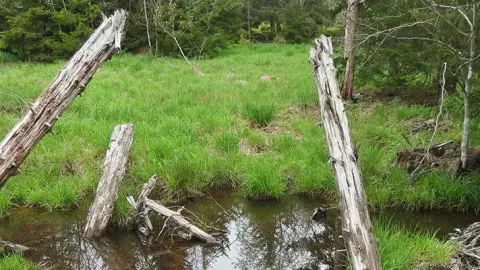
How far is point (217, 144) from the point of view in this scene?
773 centimetres

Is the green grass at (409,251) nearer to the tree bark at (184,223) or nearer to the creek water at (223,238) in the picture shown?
the creek water at (223,238)

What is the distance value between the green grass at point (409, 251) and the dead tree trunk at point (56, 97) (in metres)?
3.37

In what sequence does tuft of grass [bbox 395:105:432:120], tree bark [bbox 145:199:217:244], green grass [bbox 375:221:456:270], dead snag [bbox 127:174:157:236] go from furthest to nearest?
tuft of grass [bbox 395:105:432:120] → dead snag [bbox 127:174:157:236] → tree bark [bbox 145:199:217:244] → green grass [bbox 375:221:456:270]

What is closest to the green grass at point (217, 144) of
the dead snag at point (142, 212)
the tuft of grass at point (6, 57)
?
the dead snag at point (142, 212)

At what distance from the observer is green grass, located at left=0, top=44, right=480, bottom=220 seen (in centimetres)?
622

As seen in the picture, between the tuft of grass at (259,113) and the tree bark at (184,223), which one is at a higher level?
the tree bark at (184,223)

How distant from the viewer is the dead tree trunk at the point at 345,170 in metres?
3.47

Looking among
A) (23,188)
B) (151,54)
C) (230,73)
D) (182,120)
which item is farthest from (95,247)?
(151,54)

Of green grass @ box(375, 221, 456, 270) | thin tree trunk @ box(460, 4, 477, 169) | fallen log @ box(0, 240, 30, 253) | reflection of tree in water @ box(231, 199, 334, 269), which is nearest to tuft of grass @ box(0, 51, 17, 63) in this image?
fallen log @ box(0, 240, 30, 253)

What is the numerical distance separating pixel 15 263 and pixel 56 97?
162cm

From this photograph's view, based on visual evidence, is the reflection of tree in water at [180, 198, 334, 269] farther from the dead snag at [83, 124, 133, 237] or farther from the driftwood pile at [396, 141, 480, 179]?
the driftwood pile at [396, 141, 480, 179]

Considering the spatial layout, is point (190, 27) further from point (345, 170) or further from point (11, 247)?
point (345, 170)

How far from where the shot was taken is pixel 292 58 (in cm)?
1903

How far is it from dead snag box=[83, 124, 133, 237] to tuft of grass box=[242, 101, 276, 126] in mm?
3369
